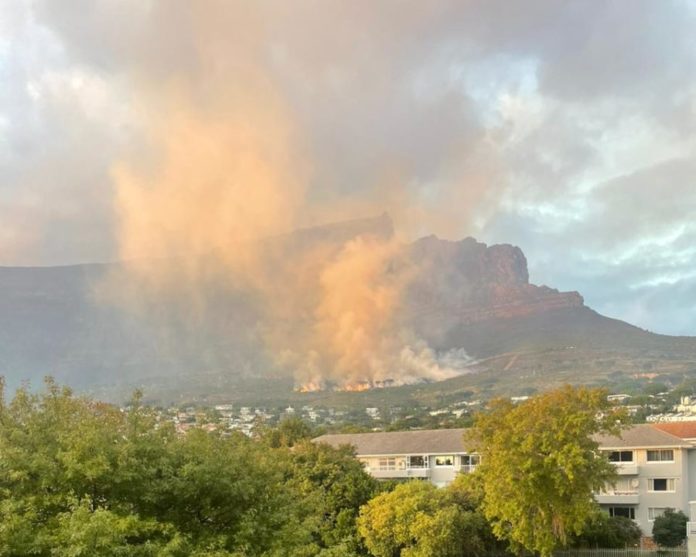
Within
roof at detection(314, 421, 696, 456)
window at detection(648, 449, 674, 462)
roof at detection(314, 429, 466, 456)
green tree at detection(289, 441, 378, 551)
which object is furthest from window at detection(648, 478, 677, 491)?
green tree at detection(289, 441, 378, 551)

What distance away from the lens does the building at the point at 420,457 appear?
61.2 m

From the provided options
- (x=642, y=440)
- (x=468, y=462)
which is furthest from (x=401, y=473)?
(x=642, y=440)

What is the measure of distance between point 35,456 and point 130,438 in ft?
7.33

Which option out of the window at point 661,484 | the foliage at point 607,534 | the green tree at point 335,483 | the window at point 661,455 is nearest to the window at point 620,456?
the window at point 661,455

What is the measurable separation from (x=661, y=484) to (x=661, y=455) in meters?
1.99

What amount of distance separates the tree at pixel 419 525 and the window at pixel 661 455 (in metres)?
17.6

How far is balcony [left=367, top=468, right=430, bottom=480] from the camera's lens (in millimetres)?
62062

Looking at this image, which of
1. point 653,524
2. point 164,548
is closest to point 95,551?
point 164,548

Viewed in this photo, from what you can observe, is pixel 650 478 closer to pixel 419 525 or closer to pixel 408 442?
pixel 408 442

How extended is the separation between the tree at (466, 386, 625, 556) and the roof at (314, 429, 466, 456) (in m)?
21.8

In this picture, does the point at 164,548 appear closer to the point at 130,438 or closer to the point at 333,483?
the point at 130,438

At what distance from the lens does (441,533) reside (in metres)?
39.1

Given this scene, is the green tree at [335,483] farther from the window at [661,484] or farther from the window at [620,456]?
the window at [661,484]

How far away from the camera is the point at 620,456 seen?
180 feet
